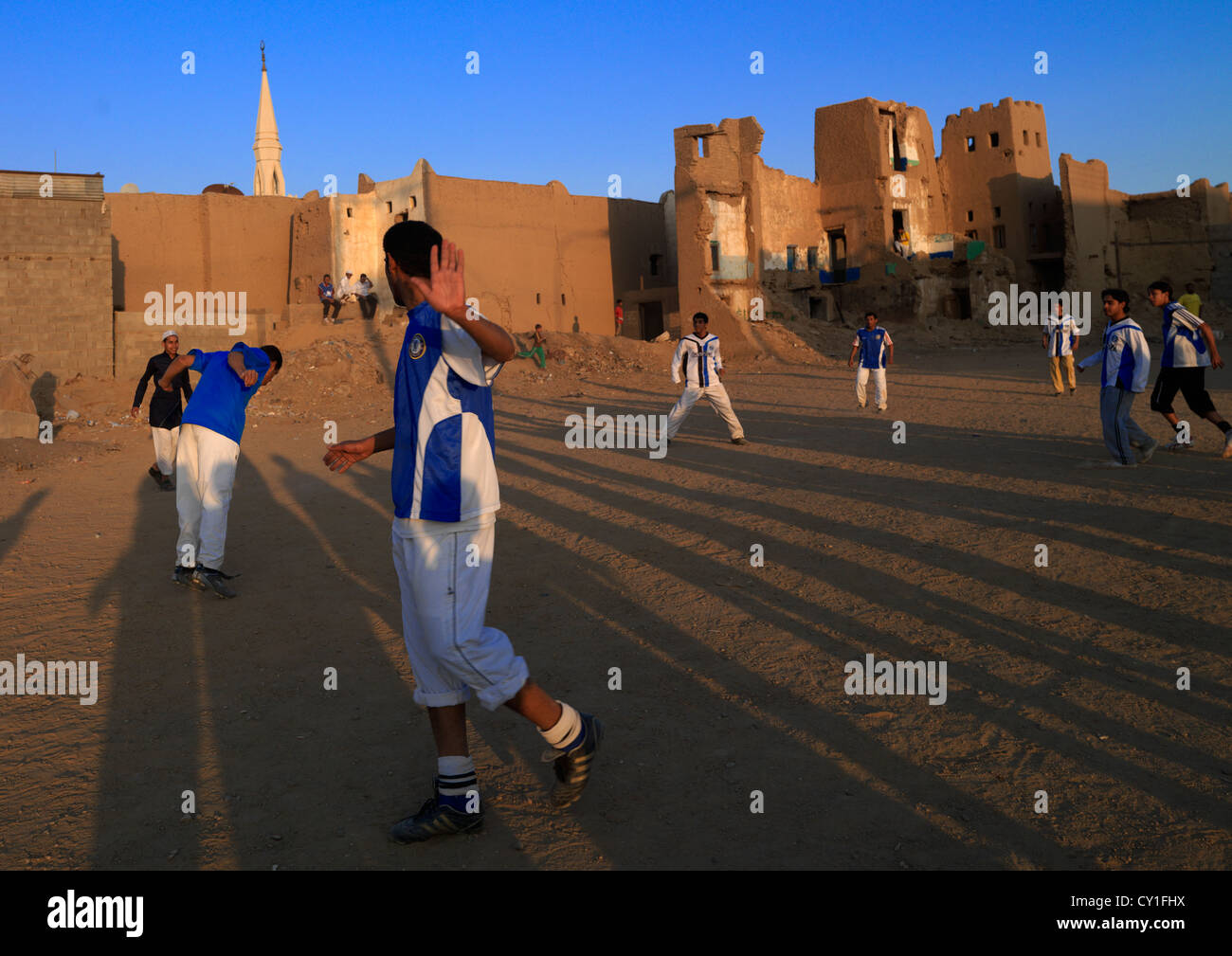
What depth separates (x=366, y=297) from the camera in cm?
2953

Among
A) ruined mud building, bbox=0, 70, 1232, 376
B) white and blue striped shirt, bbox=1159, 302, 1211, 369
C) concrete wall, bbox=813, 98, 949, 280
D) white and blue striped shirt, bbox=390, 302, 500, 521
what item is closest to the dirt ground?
white and blue striped shirt, bbox=1159, 302, 1211, 369

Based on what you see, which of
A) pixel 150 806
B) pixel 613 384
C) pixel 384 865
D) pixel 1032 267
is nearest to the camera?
pixel 384 865

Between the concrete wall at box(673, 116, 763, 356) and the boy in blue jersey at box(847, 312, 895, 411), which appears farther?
the concrete wall at box(673, 116, 763, 356)

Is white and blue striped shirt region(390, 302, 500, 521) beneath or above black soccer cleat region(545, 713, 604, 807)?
above

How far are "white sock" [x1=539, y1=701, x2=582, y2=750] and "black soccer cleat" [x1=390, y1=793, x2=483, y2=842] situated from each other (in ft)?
1.10

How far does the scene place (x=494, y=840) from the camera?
3.01m

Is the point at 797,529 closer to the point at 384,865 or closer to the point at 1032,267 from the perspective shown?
the point at 384,865

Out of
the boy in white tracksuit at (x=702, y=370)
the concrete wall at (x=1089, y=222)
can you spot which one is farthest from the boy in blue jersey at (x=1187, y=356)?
the concrete wall at (x=1089, y=222)

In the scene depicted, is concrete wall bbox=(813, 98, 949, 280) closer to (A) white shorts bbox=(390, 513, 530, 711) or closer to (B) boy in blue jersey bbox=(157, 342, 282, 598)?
(B) boy in blue jersey bbox=(157, 342, 282, 598)

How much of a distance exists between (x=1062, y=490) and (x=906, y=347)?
84.7 feet

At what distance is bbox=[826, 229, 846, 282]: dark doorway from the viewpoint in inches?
1444

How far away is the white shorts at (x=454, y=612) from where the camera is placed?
9.84 feet

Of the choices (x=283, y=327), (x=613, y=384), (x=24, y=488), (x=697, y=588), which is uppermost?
(x=283, y=327)
